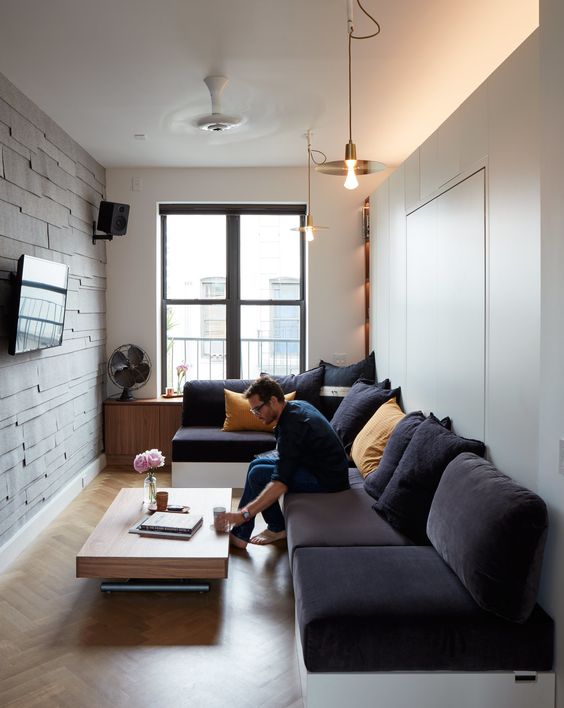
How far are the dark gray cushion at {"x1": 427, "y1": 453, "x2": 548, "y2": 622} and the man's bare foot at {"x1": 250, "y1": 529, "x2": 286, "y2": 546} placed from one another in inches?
64.9

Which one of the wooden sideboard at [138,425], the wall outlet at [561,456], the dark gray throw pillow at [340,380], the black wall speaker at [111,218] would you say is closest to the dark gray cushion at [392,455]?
the wall outlet at [561,456]

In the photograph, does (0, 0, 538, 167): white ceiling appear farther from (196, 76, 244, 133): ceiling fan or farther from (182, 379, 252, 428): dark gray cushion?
(182, 379, 252, 428): dark gray cushion

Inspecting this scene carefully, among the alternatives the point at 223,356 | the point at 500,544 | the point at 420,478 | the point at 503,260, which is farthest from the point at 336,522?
the point at 223,356

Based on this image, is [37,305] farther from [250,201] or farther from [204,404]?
[250,201]

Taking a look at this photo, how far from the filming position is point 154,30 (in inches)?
118

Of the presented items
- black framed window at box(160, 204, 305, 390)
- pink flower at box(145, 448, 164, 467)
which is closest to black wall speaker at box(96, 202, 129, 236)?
black framed window at box(160, 204, 305, 390)

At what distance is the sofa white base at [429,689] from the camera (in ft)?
6.63

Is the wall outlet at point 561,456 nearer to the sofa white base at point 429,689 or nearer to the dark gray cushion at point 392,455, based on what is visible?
the sofa white base at point 429,689

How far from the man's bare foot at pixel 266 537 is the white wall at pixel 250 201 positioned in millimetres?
2431

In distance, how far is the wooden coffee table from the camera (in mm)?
2908

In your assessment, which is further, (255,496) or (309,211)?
(309,211)

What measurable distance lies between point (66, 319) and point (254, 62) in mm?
2391

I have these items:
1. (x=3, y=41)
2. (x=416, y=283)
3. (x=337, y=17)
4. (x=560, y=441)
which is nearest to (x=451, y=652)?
(x=560, y=441)

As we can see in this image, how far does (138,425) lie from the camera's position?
5660 mm
